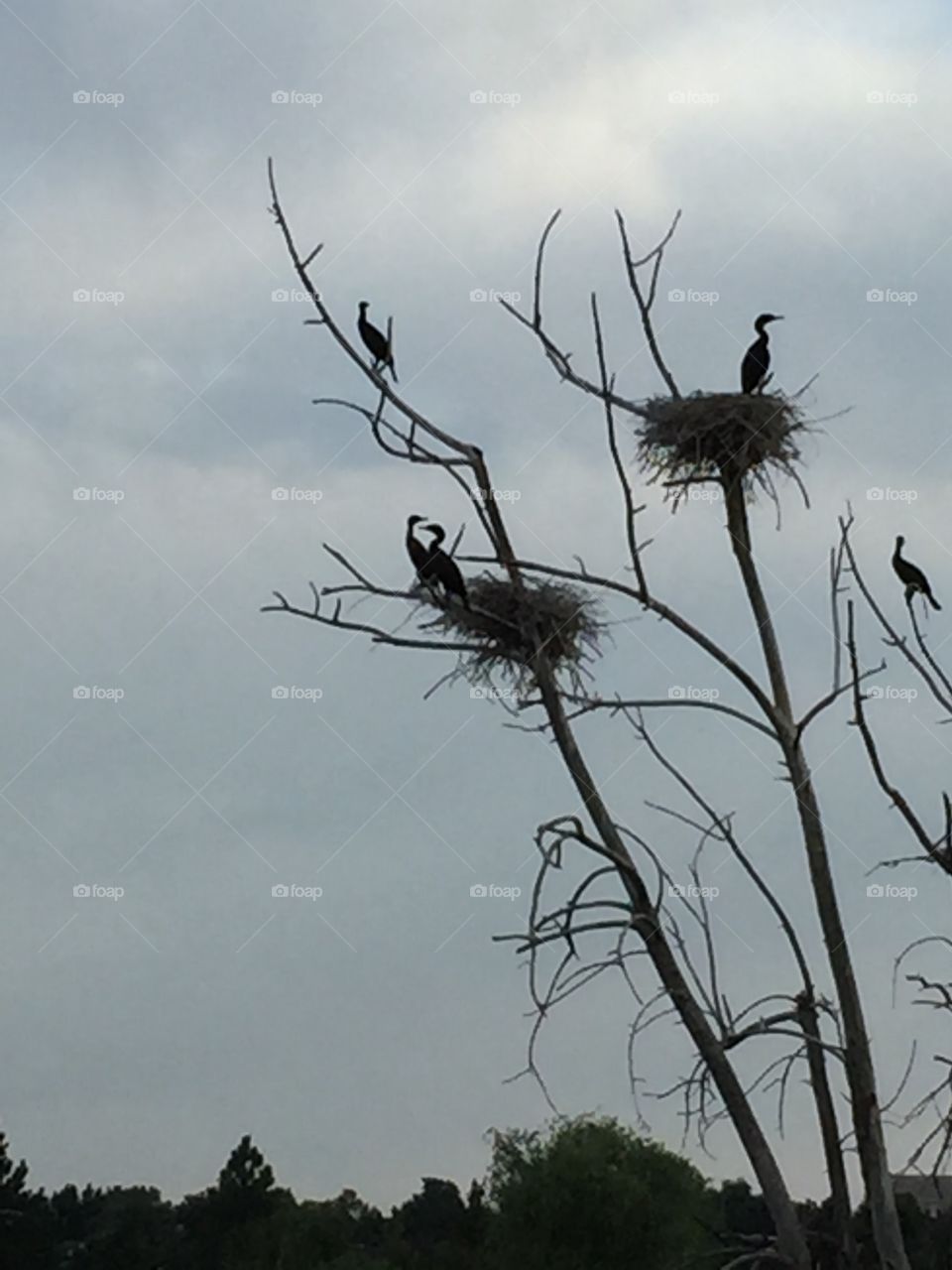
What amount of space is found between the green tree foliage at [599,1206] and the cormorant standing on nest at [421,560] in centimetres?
2979

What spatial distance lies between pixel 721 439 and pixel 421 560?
1.55 meters

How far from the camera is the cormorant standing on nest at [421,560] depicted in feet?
29.2

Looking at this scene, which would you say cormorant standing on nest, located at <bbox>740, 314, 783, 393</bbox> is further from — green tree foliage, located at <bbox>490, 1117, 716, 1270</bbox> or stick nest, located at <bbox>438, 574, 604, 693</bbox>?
green tree foliage, located at <bbox>490, 1117, 716, 1270</bbox>

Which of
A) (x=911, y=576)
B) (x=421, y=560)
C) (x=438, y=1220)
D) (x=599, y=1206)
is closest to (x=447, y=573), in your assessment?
(x=421, y=560)

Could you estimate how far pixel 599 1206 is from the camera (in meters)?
38.1

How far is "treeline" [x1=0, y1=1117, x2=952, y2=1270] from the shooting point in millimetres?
37938

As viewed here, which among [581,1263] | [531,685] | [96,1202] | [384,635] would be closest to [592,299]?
[384,635]

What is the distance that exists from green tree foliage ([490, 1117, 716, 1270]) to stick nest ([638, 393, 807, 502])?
29.9m

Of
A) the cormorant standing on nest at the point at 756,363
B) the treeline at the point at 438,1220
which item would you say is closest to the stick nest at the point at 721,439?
the cormorant standing on nest at the point at 756,363

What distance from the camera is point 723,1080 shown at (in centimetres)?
674

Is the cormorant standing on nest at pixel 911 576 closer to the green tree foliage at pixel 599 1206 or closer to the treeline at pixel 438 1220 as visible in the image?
the treeline at pixel 438 1220

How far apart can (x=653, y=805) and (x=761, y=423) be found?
8.97 ft

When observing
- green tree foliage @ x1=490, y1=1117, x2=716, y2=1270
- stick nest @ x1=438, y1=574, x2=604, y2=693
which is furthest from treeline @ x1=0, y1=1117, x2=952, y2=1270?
stick nest @ x1=438, y1=574, x2=604, y2=693

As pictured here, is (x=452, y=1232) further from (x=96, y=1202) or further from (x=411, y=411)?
(x=411, y=411)
